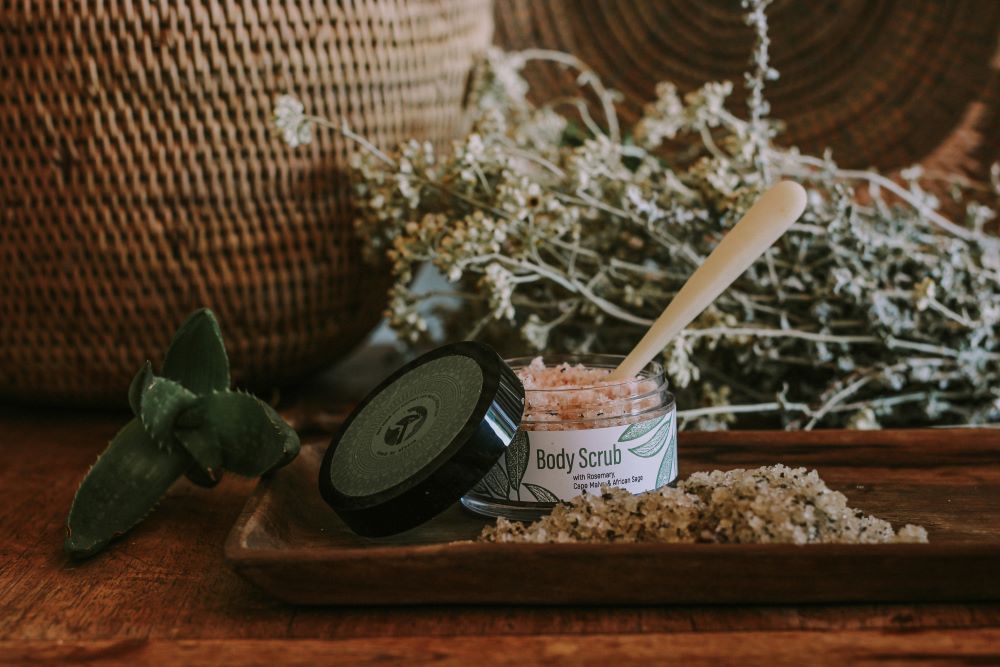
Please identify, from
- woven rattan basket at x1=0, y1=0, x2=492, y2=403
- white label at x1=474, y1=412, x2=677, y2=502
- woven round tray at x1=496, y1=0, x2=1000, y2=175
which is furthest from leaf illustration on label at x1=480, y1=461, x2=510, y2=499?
woven round tray at x1=496, y1=0, x2=1000, y2=175

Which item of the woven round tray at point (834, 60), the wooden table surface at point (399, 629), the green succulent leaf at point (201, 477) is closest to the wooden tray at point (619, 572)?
the wooden table surface at point (399, 629)

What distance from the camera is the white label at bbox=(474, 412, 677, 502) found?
1.76ft

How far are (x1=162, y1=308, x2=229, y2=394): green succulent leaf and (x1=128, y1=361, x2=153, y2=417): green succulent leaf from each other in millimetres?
36

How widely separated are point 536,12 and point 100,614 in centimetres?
86

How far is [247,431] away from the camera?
22.4 inches

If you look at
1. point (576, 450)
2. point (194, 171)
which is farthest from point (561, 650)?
point (194, 171)

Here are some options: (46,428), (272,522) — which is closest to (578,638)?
(272,522)

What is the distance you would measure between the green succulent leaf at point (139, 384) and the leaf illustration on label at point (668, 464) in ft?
0.99

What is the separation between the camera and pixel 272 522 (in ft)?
1.74

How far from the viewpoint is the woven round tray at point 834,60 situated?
1000 millimetres

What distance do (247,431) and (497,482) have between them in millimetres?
154

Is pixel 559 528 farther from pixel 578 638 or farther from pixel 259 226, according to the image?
pixel 259 226

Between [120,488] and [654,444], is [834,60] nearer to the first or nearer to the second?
[654,444]

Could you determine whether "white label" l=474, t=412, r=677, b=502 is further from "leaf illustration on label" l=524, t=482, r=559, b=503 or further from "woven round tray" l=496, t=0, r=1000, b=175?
"woven round tray" l=496, t=0, r=1000, b=175
